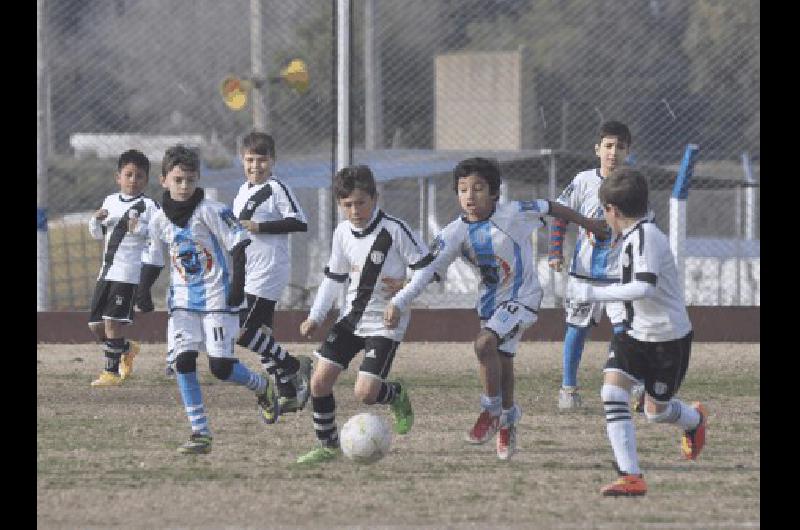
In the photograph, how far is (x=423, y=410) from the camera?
36.5ft

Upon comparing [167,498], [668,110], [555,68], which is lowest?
[167,498]

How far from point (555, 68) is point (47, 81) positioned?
17.3 metres

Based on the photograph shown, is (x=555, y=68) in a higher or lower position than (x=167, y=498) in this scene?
higher

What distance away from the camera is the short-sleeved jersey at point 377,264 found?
8844 millimetres

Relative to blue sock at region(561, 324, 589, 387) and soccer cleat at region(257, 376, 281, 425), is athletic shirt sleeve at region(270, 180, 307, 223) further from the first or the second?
blue sock at region(561, 324, 589, 387)

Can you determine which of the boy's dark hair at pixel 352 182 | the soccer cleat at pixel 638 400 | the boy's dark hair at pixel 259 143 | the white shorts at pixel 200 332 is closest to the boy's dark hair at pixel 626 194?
the boy's dark hair at pixel 352 182

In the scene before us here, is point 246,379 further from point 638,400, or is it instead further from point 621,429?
point 621,429

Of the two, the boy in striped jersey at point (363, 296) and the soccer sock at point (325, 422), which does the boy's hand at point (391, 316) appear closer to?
the boy in striped jersey at point (363, 296)

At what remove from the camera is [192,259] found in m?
9.27

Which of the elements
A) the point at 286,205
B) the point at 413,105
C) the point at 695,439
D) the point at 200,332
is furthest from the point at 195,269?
the point at 413,105

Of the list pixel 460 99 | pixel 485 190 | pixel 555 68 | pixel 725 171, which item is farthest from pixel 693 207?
pixel 485 190

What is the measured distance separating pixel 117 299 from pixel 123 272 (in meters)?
0.21
